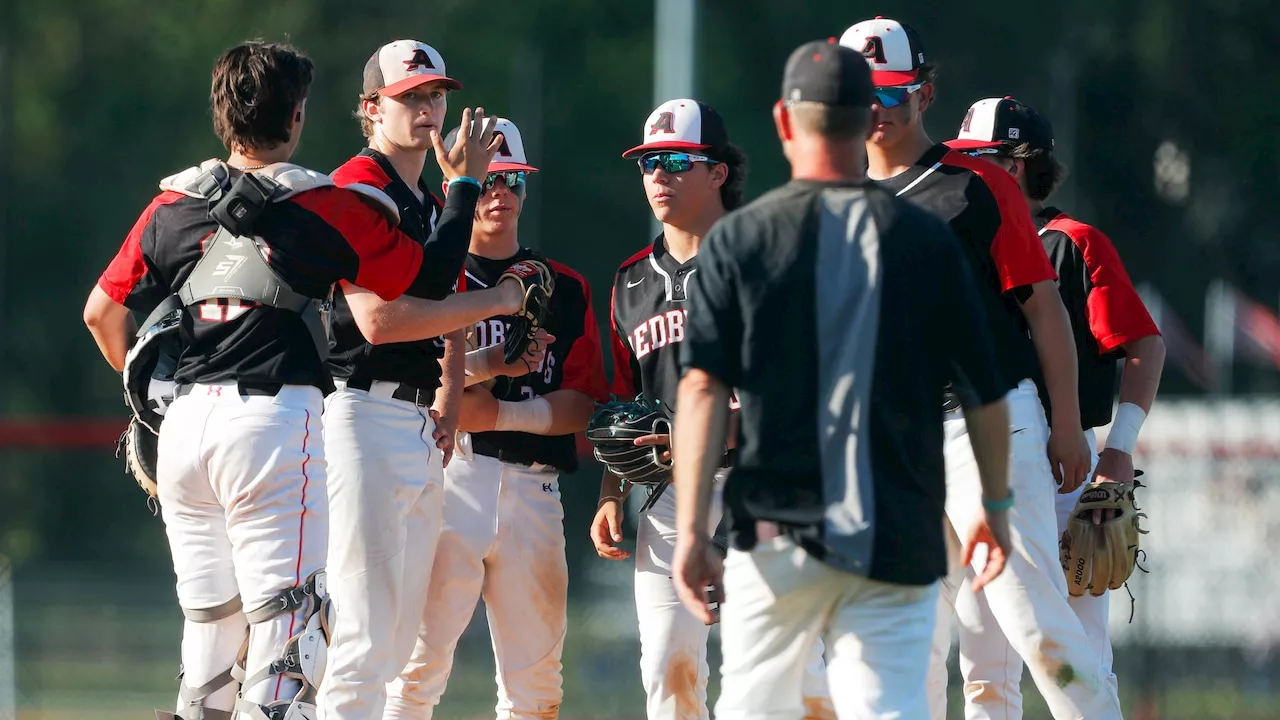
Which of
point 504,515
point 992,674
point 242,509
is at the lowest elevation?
point 992,674

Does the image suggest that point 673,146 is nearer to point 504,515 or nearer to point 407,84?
point 407,84

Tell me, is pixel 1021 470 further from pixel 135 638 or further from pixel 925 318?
pixel 135 638

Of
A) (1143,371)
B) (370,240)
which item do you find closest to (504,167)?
(370,240)

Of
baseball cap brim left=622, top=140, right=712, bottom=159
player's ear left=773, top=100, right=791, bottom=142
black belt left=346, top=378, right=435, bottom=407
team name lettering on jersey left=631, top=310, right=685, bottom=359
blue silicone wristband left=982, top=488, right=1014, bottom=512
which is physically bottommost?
blue silicone wristband left=982, top=488, right=1014, bottom=512

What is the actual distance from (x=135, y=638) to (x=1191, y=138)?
1657cm

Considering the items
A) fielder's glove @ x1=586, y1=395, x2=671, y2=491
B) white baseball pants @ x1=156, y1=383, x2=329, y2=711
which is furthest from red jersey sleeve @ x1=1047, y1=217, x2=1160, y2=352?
white baseball pants @ x1=156, y1=383, x2=329, y2=711

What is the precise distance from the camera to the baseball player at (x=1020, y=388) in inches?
209

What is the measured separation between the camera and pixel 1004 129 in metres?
6.22

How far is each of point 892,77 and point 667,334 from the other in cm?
118

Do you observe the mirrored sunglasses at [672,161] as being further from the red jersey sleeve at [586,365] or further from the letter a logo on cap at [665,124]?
the red jersey sleeve at [586,365]

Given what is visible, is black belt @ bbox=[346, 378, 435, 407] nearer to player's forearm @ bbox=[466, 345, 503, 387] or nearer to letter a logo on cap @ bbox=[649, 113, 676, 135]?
player's forearm @ bbox=[466, 345, 503, 387]

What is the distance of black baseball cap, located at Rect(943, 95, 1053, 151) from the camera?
623cm

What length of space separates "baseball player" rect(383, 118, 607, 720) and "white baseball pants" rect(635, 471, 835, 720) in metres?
0.43

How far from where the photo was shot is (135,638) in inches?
643
